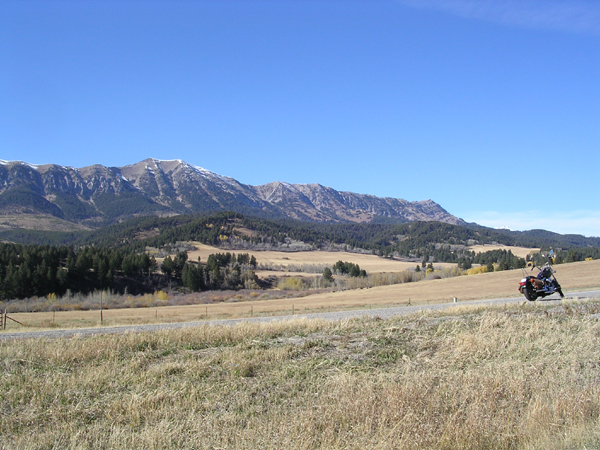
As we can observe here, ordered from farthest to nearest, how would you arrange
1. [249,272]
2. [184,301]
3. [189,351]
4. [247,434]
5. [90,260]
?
1. [249,272]
2. [90,260]
3. [184,301]
4. [189,351]
5. [247,434]

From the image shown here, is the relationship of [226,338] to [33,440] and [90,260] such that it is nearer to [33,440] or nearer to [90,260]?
[33,440]

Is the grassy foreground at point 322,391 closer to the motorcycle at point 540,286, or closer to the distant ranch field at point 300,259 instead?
the motorcycle at point 540,286

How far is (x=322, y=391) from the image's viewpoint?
7.53 metres

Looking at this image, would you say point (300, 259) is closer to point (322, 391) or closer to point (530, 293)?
point (530, 293)

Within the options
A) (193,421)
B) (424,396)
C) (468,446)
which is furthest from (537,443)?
(193,421)

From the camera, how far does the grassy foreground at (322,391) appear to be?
19.3 feet

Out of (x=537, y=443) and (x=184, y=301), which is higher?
(x=537, y=443)

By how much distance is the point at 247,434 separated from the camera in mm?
5969

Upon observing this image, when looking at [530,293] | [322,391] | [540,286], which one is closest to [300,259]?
[530,293]

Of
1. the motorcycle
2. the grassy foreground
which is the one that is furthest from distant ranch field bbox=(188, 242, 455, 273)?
the grassy foreground

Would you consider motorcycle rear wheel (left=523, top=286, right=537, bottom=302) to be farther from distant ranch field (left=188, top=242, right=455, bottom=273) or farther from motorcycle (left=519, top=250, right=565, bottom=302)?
distant ranch field (left=188, top=242, right=455, bottom=273)

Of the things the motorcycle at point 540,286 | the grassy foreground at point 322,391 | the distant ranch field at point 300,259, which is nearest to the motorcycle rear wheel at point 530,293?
the motorcycle at point 540,286

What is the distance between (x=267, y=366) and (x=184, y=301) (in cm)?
7313

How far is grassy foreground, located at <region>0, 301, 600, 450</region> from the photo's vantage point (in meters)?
5.88
